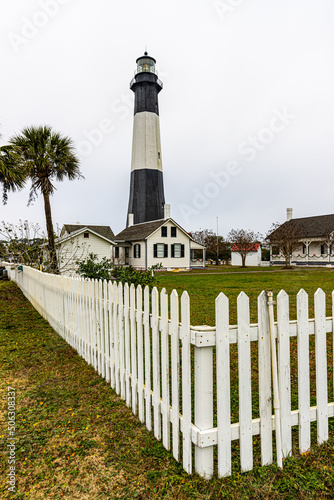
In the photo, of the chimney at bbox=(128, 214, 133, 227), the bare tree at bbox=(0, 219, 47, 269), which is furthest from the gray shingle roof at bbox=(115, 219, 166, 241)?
the bare tree at bbox=(0, 219, 47, 269)

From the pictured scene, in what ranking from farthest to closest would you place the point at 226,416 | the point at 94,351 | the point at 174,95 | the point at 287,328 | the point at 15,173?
the point at 174,95, the point at 15,173, the point at 94,351, the point at 287,328, the point at 226,416

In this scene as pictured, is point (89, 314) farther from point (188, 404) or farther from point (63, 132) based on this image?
point (63, 132)

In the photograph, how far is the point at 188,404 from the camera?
6.76 feet

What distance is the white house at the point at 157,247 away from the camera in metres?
28.0

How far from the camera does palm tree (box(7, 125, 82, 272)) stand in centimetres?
1417

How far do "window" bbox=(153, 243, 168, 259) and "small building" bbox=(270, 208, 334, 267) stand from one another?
1338 cm

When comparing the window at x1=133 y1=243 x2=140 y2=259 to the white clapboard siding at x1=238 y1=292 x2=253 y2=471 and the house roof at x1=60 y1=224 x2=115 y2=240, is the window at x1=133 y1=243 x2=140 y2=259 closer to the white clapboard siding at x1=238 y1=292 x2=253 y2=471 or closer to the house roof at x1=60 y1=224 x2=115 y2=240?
the house roof at x1=60 y1=224 x2=115 y2=240

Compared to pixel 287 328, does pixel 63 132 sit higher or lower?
higher

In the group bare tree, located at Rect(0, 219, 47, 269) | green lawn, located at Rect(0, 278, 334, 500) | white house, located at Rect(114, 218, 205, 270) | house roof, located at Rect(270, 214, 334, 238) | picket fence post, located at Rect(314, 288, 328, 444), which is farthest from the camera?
house roof, located at Rect(270, 214, 334, 238)

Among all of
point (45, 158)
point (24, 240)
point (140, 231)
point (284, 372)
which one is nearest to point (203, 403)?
point (284, 372)

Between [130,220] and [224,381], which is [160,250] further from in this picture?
[224,381]

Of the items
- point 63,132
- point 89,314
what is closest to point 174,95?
point 63,132

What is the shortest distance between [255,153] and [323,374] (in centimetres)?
1760

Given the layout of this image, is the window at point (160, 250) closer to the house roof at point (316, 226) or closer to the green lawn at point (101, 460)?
the house roof at point (316, 226)
